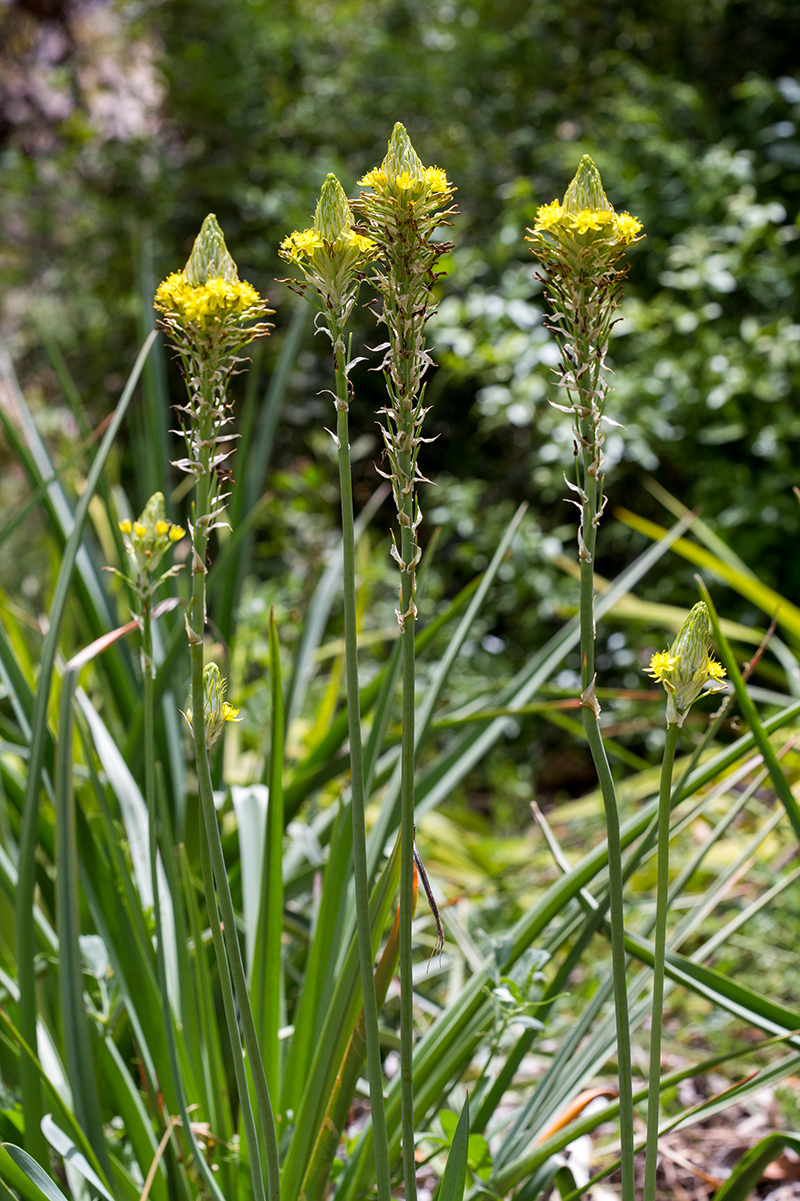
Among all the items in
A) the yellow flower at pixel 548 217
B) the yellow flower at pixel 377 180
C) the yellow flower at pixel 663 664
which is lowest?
the yellow flower at pixel 663 664

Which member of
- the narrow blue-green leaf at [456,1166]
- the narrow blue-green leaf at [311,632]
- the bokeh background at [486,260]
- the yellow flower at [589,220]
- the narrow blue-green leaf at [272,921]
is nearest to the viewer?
the yellow flower at [589,220]

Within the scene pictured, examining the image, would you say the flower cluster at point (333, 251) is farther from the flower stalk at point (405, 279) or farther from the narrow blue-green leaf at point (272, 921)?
the narrow blue-green leaf at point (272, 921)

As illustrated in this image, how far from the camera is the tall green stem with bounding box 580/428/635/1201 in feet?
1.50

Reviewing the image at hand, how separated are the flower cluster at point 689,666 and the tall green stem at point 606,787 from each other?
0.04 m

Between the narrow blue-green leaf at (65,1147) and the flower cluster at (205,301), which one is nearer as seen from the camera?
the flower cluster at (205,301)

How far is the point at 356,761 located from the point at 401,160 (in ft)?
0.98

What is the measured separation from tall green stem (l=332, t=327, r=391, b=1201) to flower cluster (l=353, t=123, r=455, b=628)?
0.09ft

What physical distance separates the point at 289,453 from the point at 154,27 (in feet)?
6.52

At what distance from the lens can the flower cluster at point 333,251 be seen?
17.8 inches

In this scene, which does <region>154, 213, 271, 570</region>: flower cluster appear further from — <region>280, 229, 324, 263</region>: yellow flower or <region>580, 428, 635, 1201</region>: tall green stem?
<region>580, 428, 635, 1201</region>: tall green stem

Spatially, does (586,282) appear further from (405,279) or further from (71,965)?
(71,965)

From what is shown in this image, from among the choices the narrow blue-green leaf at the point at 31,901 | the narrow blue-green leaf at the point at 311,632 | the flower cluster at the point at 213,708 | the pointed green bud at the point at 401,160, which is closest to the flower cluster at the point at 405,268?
the pointed green bud at the point at 401,160

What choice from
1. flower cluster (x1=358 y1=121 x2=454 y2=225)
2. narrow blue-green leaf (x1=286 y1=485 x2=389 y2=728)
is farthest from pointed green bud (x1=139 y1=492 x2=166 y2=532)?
narrow blue-green leaf (x1=286 y1=485 x2=389 y2=728)

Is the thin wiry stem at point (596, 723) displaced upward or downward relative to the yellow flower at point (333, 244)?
downward
